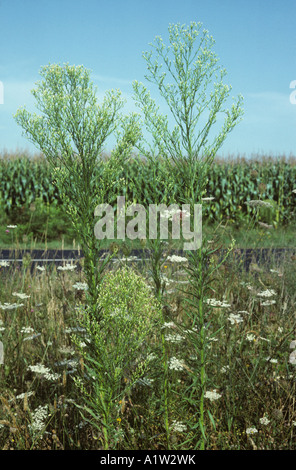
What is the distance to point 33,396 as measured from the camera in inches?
139

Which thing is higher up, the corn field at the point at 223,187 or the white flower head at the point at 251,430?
the corn field at the point at 223,187

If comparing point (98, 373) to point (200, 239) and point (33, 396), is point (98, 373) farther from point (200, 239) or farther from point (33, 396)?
point (33, 396)

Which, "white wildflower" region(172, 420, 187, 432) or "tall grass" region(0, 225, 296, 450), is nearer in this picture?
"white wildflower" region(172, 420, 187, 432)

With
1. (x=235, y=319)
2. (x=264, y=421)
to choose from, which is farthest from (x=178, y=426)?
(x=235, y=319)

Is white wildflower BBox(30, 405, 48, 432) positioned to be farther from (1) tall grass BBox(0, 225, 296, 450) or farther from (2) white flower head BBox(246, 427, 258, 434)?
(2) white flower head BBox(246, 427, 258, 434)

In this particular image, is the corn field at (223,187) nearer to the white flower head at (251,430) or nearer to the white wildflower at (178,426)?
the white flower head at (251,430)

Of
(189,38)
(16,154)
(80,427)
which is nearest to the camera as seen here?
(189,38)

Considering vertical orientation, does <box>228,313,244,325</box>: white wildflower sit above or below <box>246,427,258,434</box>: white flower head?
above

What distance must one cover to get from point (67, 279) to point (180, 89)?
12.0 feet

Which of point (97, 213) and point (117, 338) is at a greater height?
point (97, 213)

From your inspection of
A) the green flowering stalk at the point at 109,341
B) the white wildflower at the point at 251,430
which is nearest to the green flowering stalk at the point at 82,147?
the green flowering stalk at the point at 109,341

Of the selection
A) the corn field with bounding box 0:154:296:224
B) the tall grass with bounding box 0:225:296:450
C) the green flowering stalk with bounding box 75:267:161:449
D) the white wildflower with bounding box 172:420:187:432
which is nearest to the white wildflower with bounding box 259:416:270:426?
the tall grass with bounding box 0:225:296:450
